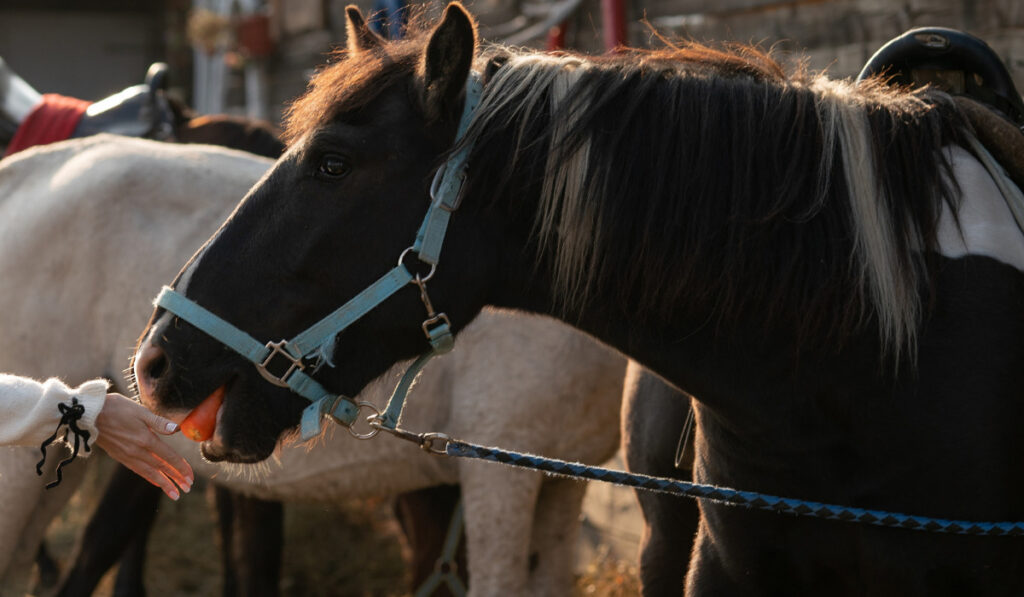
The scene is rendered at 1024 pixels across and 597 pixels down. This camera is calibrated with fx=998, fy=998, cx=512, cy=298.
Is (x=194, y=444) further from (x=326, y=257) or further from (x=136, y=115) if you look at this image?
(x=136, y=115)

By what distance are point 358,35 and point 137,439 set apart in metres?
0.92

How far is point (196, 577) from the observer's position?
5012 mm

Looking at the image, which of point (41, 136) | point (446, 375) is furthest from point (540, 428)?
point (41, 136)

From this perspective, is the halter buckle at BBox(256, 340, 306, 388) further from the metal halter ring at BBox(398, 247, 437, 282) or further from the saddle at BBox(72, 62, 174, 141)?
the saddle at BBox(72, 62, 174, 141)

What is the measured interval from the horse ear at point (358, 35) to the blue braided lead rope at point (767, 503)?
80 cm

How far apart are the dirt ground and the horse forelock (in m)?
2.67

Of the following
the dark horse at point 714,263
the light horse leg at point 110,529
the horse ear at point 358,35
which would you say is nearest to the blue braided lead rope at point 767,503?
the dark horse at point 714,263

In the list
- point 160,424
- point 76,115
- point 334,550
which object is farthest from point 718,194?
point 334,550

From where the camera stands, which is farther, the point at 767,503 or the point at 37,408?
the point at 37,408

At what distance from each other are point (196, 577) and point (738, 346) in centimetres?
403

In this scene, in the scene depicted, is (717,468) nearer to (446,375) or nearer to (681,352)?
(681,352)

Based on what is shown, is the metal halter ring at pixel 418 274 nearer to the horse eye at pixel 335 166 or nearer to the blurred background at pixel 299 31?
the horse eye at pixel 335 166

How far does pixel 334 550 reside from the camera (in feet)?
16.8

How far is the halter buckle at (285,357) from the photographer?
179 cm
